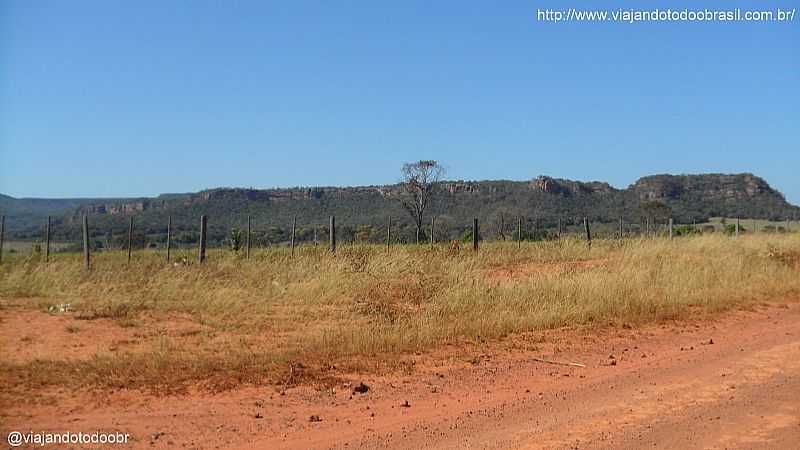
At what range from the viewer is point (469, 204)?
68500 millimetres

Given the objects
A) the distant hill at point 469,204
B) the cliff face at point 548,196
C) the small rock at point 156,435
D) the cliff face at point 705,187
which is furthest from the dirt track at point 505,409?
the cliff face at point 705,187

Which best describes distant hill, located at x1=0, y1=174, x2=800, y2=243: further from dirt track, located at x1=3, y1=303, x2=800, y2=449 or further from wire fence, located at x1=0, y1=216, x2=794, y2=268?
dirt track, located at x1=3, y1=303, x2=800, y2=449

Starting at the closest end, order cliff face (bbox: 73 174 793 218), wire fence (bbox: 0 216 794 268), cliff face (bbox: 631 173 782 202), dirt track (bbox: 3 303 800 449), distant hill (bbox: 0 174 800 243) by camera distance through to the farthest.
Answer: dirt track (bbox: 3 303 800 449), wire fence (bbox: 0 216 794 268), distant hill (bbox: 0 174 800 243), cliff face (bbox: 73 174 793 218), cliff face (bbox: 631 173 782 202)

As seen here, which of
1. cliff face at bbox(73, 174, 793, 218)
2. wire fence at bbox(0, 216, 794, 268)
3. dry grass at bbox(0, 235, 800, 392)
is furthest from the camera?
cliff face at bbox(73, 174, 793, 218)

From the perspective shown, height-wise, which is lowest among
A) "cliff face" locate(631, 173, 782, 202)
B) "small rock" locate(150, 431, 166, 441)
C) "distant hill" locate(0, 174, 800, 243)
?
"small rock" locate(150, 431, 166, 441)

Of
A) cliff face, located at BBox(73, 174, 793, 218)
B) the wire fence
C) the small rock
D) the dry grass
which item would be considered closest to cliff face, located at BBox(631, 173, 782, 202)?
cliff face, located at BBox(73, 174, 793, 218)

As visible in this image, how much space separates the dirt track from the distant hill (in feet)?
137

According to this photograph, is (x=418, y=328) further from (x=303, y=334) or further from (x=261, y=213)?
(x=261, y=213)

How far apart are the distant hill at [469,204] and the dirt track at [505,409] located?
41721mm

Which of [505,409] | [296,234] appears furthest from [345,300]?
[296,234]

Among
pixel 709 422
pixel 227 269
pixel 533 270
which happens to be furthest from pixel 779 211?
pixel 709 422

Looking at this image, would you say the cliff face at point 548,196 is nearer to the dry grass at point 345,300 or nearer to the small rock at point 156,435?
the dry grass at point 345,300

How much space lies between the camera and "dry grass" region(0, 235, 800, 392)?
8219mm

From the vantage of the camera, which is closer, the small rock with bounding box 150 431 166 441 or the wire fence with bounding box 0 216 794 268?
the small rock with bounding box 150 431 166 441
